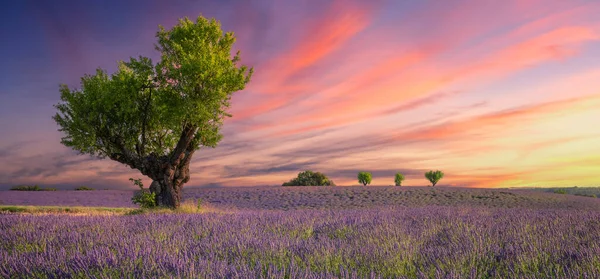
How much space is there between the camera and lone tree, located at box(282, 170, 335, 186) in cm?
4619

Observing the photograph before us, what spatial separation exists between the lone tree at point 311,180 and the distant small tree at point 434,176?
13626 millimetres

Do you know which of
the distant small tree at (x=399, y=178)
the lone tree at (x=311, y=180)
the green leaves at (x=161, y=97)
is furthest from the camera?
the distant small tree at (x=399, y=178)

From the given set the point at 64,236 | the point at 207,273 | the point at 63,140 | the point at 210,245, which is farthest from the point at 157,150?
the point at 207,273

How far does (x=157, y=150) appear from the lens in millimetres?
16484

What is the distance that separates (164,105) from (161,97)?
611 millimetres

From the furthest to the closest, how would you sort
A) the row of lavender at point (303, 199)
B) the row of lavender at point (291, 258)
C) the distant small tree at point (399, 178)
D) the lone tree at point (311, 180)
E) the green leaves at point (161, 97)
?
1. the distant small tree at point (399, 178)
2. the lone tree at point (311, 180)
3. the row of lavender at point (303, 199)
4. the green leaves at point (161, 97)
5. the row of lavender at point (291, 258)

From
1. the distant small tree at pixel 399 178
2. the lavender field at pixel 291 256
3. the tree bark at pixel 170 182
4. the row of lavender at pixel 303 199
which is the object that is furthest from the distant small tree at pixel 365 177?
the lavender field at pixel 291 256

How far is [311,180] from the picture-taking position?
1828 inches

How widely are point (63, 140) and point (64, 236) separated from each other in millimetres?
12209

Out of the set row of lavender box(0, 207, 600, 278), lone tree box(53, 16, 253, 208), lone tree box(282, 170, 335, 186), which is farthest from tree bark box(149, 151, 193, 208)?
lone tree box(282, 170, 335, 186)

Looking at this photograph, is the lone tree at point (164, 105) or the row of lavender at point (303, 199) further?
the row of lavender at point (303, 199)

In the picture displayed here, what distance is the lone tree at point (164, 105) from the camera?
1443 cm

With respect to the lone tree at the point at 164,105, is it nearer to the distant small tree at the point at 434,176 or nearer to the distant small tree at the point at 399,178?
the distant small tree at the point at 399,178

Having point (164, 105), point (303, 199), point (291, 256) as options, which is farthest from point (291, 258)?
point (303, 199)
